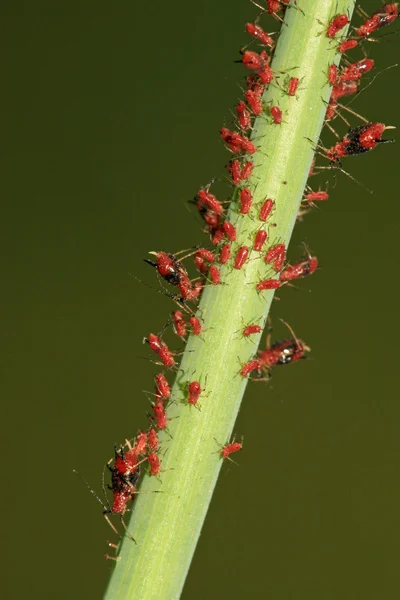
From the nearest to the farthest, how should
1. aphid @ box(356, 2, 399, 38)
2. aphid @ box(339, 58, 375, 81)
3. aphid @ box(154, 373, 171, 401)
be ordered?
1. aphid @ box(339, 58, 375, 81)
2. aphid @ box(154, 373, 171, 401)
3. aphid @ box(356, 2, 399, 38)

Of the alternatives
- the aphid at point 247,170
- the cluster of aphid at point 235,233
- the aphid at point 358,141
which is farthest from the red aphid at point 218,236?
the aphid at point 358,141

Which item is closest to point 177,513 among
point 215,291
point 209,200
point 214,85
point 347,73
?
point 215,291

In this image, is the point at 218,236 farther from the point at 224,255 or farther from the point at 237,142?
the point at 237,142

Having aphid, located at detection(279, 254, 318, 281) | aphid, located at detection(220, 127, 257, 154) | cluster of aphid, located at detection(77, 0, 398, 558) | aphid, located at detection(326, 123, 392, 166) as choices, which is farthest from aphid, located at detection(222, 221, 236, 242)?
aphid, located at detection(326, 123, 392, 166)

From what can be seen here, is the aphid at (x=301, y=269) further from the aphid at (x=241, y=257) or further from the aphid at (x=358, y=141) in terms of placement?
the aphid at (x=241, y=257)

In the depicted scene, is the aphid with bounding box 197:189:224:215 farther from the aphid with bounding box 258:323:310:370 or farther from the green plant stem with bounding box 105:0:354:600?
the aphid with bounding box 258:323:310:370

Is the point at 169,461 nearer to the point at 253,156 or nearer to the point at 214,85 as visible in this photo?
the point at 253,156

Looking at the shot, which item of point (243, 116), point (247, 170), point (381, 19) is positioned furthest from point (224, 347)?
point (381, 19)
